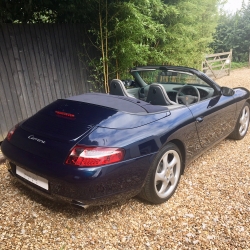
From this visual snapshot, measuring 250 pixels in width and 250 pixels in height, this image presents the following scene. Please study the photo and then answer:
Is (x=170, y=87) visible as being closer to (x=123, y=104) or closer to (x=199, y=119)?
(x=199, y=119)

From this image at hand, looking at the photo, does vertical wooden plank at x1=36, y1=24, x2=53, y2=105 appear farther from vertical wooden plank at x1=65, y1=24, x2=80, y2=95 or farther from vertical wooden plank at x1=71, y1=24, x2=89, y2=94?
vertical wooden plank at x1=71, y1=24, x2=89, y2=94

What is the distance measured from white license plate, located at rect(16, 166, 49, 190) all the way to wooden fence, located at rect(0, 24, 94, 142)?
217 centimetres

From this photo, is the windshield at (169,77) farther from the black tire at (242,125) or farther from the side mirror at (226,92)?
the black tire at (242,125)

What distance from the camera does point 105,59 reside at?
201 inches

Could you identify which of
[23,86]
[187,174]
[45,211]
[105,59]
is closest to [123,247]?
[45,211]

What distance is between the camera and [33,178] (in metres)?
2.13

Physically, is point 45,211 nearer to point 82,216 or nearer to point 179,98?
point 82,216

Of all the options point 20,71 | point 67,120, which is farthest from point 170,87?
point 20,71

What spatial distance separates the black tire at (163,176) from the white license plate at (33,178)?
2.88 ft

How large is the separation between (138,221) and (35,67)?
3414mm

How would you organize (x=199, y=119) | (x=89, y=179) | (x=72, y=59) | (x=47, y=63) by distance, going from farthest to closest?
(x=72, y=59) → (x=47, y=63) → (x=199, y=119) → (x=89, y=179)

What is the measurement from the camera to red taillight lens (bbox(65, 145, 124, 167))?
1.89 metres

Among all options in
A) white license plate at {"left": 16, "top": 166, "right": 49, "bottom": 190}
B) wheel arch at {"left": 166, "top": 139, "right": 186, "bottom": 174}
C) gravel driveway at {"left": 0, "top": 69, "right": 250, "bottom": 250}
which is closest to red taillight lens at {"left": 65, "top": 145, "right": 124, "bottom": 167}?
white license plate at {"left": 16, "top": 166, "right": 49, "bottom": 190}

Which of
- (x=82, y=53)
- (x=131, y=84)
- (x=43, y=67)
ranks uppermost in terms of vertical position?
(x=82, y=53)
